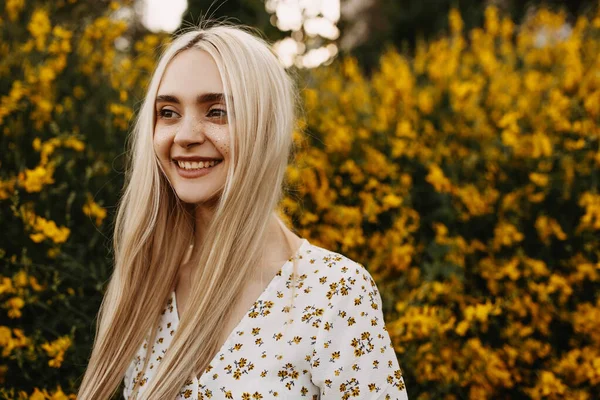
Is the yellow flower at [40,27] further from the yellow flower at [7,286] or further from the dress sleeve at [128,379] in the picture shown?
the dress sleeve at [128,379]

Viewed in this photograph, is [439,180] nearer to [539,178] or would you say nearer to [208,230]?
[539,178]

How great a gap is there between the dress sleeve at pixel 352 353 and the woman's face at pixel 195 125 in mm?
420

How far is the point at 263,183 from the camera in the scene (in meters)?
1.47

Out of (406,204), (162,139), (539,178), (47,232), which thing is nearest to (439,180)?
(406,204)

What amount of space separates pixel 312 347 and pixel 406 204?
5.37 ft

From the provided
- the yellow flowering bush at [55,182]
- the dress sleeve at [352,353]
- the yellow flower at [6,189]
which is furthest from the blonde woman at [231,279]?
the yellow flower at [6,189]

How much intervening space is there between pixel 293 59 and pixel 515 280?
6.55 ft

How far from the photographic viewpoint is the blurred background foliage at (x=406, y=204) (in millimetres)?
2125

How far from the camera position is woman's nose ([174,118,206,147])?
1435mm

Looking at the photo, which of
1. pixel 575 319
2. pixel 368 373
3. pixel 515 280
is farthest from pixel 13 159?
pixel 575 319

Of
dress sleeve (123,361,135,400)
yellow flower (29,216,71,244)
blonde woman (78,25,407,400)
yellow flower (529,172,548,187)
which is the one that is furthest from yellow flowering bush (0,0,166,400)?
yellow flower (529,172,548,187)

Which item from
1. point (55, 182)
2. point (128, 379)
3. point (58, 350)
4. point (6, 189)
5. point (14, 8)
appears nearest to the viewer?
point (128, 379)

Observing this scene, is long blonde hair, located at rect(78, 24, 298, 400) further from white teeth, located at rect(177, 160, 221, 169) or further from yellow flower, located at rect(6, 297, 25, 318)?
yellow flower, located at rect(6, 297, 25, 318)

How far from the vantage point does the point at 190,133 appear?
1434 millimetres
